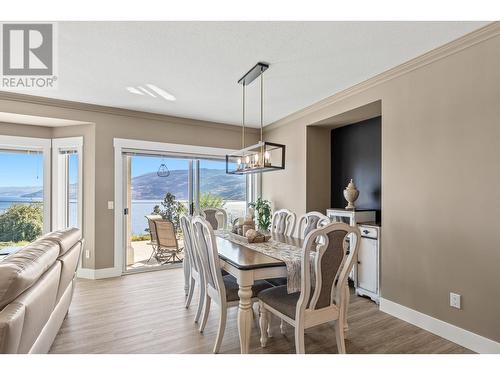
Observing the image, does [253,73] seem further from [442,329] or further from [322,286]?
[442,329]

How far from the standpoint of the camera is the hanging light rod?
2.86 metres

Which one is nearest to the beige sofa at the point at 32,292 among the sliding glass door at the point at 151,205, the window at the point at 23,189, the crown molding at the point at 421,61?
the sliding glass door at the point at 151,205

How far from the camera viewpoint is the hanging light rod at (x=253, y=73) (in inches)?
113

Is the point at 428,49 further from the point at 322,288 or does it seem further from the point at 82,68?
the point at 82,68

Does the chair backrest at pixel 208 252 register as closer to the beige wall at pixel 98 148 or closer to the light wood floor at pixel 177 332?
the light wood floor at pixel 177 332

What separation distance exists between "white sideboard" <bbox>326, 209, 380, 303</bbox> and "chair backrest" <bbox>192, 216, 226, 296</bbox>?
1733mm

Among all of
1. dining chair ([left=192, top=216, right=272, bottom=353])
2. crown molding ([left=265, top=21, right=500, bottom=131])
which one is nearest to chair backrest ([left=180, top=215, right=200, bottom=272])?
dining chair ([left=192, top=216, right=272, bottom=353])

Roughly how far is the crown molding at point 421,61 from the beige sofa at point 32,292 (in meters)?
3.47

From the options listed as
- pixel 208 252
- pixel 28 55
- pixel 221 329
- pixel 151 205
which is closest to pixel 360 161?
pixel 208 252

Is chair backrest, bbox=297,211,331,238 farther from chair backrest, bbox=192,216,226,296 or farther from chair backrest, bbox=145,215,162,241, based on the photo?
chair backrest, bbox=145,215,162,241

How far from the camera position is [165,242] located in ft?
15.3

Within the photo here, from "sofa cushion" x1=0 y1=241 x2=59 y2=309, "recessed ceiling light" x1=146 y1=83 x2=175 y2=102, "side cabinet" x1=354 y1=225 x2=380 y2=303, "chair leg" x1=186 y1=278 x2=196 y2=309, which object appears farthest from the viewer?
"recessed ceiling light" x1=146 y1=83 x2=175 y2=102

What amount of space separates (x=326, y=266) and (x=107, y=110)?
3961 mm

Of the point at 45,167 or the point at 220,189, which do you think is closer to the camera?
the point at 45,167
